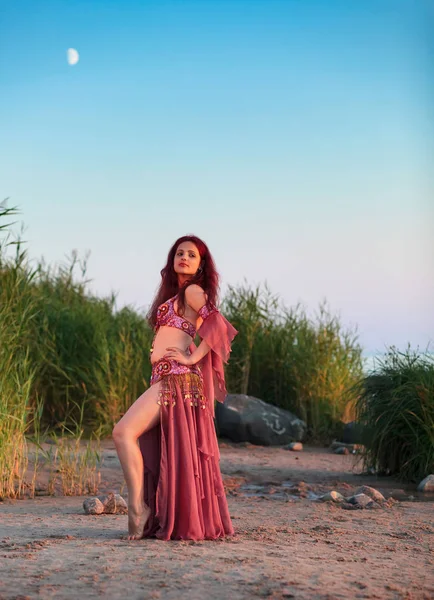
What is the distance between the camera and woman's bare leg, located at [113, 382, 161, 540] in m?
5.15

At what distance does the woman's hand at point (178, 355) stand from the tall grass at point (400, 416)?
454 cm

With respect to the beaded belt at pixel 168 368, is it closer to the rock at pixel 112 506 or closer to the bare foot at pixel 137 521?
the bare foot at pixel 137 521

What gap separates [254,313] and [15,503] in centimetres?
741

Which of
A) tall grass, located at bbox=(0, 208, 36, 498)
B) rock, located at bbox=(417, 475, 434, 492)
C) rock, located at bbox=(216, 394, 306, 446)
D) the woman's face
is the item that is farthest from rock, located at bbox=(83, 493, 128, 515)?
rock, located at bbox=(216, 394, 306, 446)

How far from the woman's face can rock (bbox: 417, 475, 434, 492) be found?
4402 mm

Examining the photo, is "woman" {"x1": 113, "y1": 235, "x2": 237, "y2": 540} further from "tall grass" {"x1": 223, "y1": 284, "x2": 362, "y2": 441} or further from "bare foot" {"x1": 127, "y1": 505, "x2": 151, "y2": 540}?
"tall grass" {"x1": 223, "y1": 284, "x2": 362, "y2": 441}

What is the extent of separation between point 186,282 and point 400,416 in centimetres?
463

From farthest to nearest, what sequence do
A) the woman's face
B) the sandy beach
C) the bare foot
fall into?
the woman's face
the bare foot
the sandy beach

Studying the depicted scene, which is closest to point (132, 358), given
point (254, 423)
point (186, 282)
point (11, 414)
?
point (254, 423)

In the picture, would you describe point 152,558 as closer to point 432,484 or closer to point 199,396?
point 199,396

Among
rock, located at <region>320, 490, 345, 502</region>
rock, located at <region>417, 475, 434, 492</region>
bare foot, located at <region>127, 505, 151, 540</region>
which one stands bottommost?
bare foot, located at <region>127, 505, 151, 540</region>

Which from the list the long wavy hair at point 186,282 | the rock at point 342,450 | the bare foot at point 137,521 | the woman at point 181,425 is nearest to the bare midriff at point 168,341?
the woman at point 181,425

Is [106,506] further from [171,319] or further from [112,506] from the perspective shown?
[171,319]

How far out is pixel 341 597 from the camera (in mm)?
4023
